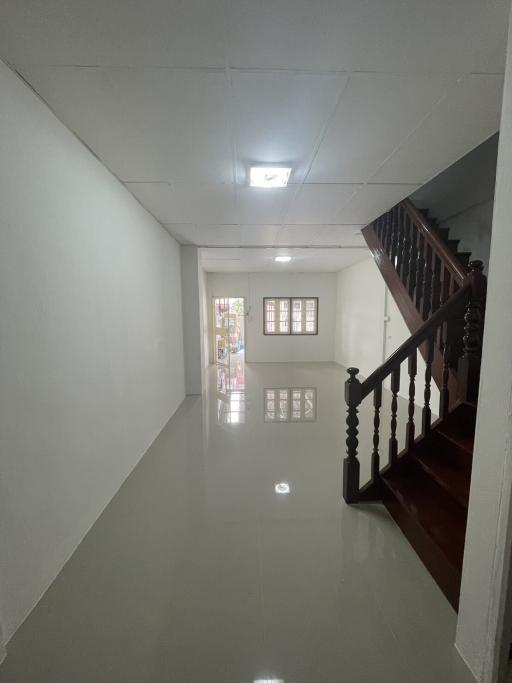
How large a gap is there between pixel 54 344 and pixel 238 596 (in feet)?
5.40

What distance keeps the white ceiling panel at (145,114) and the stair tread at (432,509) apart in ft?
8.67

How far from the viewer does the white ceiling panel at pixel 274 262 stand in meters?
5.14

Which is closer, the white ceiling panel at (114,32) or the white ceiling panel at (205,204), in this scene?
the white ceiling panel at (114,32)

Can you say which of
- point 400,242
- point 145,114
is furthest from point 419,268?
point 145,114

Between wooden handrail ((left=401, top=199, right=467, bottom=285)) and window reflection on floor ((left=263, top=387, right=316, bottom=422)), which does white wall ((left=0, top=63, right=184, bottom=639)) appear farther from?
wooden handrail ((left=401, top=199, right=467, bottom=285))

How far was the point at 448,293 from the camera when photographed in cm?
243

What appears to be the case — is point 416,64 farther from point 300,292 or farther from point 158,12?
point 300,292

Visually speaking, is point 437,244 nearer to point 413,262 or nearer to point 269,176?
point 413,262

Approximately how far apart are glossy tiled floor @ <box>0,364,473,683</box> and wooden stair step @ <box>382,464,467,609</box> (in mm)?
81

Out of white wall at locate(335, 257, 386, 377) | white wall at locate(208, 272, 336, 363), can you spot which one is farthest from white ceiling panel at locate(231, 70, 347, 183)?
white wall at locate(208, 272, 336, 363)

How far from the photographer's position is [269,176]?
7.34 feet

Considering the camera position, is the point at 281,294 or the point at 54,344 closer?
the point at 54,344

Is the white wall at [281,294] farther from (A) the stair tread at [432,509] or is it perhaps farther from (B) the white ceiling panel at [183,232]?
(A) the stair tread at [432,509]

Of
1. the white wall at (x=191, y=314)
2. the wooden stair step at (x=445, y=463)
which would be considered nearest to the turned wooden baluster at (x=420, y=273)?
the wooden stair step at (x=445, y=463)
